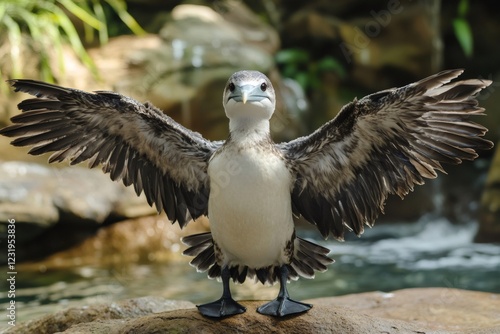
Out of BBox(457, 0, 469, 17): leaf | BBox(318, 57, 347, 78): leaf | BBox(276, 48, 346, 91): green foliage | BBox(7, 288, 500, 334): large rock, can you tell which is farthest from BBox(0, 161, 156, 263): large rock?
BBox(457, 0, 469, 17): leaf

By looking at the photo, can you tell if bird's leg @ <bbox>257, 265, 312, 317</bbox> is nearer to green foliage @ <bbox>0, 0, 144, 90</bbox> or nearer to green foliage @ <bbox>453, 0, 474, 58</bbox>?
green foliage @ <bbox>0, 0, 144, 90</bbox>

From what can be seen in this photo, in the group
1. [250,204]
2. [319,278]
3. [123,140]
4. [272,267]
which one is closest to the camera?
[250,204]

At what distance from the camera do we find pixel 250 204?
3311 mm

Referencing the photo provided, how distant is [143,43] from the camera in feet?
32.4

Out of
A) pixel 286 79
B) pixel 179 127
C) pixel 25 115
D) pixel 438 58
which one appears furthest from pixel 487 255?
pixel 25 115

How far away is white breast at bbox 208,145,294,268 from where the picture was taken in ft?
10.8

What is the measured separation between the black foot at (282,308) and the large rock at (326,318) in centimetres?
3

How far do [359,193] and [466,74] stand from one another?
846 cm

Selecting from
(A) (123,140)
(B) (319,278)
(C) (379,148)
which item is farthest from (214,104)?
(C) (379,148)

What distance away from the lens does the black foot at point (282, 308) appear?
3379mm

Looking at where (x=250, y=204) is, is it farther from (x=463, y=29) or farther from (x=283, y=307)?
(x=463, y=29)

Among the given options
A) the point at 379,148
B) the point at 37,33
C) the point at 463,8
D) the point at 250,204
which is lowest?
the point at 250,204

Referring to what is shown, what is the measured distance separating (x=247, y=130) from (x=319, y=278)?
4.03 meters

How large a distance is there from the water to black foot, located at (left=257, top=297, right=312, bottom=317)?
2.64 metres
